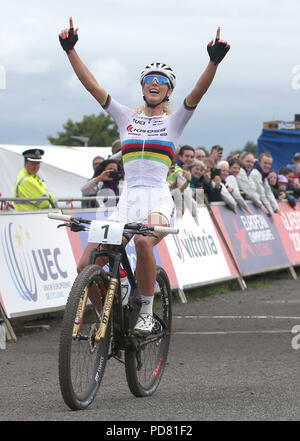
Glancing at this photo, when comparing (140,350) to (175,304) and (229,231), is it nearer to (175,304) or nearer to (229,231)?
(175,304)

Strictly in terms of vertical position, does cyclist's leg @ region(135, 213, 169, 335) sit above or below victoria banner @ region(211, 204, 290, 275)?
above

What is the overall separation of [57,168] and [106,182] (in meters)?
15.8

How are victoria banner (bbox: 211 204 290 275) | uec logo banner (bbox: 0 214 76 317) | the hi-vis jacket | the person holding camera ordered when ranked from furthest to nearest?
victoria banner (bbox: 211 204 290 275) < the person holding camera < the hi-vis jacket < uec logo banner (bbox: 0 214 76 317)

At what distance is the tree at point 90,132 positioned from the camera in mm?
102188

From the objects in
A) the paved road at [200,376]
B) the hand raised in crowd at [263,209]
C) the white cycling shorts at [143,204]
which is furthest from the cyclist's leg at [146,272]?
the hand raised in crowd at [263,209]

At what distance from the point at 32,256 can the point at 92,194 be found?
101 inches

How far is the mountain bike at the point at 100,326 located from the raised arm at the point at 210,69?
1192 millimetres

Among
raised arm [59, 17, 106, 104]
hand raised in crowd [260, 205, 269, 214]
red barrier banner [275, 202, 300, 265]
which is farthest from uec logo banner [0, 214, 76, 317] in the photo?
red barrier banner [275, 202, 300, 265]

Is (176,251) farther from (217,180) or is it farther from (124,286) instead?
(124,286)

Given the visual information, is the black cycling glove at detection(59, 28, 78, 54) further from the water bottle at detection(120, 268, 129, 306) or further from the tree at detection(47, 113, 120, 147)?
the tree at detection(47, 113, 120, 147)

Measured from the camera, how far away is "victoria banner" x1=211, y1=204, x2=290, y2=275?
15.9 m

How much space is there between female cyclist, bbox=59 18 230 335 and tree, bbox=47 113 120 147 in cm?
9374
